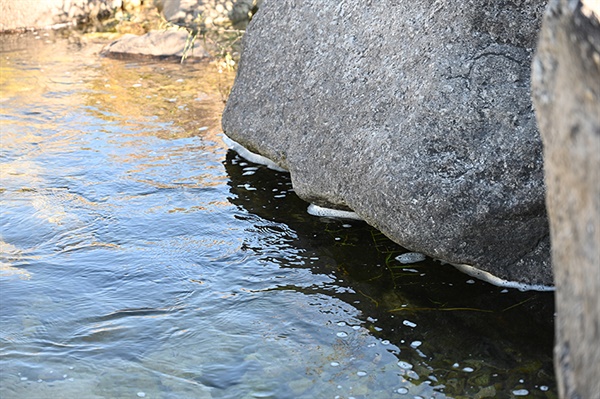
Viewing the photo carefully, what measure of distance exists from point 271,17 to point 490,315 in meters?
3.17

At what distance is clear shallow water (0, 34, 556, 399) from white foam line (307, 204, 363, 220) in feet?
0.29

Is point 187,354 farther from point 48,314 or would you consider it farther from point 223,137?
point 223,137

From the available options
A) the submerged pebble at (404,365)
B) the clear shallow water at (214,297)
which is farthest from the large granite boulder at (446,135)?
the submerged pebble at (404,365)

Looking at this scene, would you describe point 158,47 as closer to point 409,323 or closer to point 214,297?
point 214,297

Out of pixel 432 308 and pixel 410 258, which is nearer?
pixel 432 308

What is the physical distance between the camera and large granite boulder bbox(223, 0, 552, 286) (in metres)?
4.85

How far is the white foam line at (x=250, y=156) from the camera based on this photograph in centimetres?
724

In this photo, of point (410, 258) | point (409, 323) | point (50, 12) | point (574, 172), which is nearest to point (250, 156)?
point (410, 258)

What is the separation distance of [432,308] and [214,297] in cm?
132

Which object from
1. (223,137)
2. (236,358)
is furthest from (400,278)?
(223,137)

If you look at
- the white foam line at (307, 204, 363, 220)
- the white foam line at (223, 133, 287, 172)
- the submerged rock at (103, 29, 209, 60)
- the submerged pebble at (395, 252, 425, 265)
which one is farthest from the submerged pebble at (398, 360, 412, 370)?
the submerged rock at (103, 29, 209, 60)

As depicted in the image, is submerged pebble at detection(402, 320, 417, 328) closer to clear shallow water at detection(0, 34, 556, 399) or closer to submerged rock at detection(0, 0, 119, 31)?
clear shallow water at detection(0, 34, 556, 399)

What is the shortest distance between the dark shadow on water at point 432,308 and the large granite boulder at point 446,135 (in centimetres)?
24

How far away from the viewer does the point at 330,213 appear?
6.24 m
